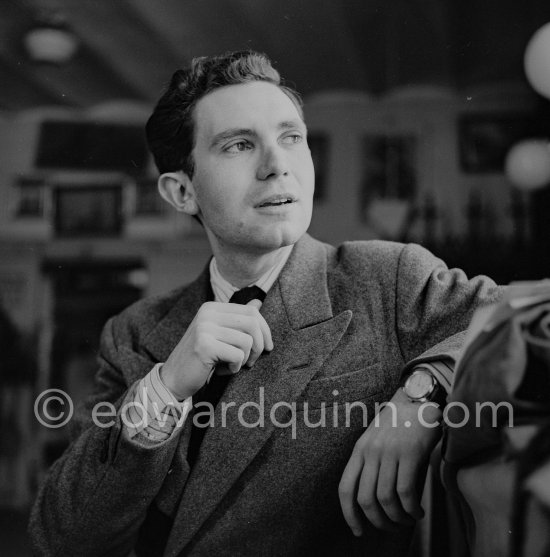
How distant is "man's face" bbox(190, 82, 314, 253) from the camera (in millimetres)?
1211

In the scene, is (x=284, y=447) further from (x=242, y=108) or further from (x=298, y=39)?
(x=298, y=39)

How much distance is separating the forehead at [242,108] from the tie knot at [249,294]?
30cm

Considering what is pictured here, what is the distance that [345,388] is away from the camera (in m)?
1.15

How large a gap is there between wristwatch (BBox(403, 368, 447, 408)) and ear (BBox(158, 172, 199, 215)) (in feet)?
1.99

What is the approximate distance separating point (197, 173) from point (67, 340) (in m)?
0.57

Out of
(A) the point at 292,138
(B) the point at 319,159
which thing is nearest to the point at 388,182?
(B) the point at 319,159

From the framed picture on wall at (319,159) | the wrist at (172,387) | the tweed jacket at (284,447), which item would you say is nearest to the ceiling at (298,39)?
the framed picture on wall at (319,159)

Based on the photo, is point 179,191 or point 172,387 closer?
point 172,387

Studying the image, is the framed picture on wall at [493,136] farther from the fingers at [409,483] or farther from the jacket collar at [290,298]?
the fingers at [409,483]

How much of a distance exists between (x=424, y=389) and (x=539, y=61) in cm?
85

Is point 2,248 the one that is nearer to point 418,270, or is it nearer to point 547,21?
point 418,270

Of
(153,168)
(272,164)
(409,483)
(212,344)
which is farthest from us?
(153,168)

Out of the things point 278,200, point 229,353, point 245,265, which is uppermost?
point 278,200

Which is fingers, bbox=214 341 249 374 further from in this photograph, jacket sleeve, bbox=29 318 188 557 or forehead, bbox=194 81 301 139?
forehead, bbox=194 81 301 139
